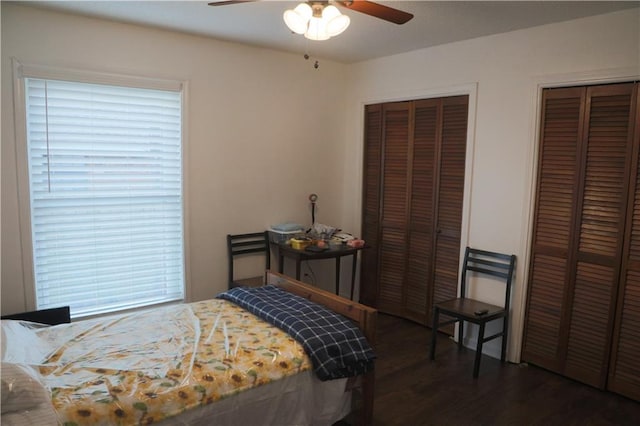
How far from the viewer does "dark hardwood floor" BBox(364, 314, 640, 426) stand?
8.43 feet

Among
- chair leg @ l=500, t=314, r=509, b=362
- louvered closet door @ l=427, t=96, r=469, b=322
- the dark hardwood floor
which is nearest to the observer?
the dark hardwood floor

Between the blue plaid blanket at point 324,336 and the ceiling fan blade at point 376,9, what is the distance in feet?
5.06

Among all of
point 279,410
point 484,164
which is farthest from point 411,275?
point 279,410

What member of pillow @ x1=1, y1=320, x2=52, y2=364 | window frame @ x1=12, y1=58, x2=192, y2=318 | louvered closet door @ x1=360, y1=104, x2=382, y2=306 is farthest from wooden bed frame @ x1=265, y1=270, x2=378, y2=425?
window frame @ x1=12, y1=58, x2=192, y2=318

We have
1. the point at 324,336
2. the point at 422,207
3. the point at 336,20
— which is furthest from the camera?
the point at 422,207

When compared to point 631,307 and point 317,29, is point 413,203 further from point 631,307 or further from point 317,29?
point 317,29

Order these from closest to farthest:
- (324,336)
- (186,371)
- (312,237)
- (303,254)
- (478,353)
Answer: (186,371) < (324,336) < (478,353) < (303,254) < (312,237)

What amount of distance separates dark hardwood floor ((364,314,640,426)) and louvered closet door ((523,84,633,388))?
0.21 m

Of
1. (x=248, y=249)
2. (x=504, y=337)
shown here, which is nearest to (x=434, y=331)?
(x=504, y=337)

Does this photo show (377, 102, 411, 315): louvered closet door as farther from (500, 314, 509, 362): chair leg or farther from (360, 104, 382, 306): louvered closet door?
(500, 314, 509, 362): chair leg

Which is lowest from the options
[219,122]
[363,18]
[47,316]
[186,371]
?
[47,316]

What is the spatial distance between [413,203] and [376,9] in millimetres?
2118

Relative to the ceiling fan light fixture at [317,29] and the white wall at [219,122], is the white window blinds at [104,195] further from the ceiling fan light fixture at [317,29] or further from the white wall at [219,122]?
the ceiling fan light fixture at [317,29]

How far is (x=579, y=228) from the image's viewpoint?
2.92 meters
